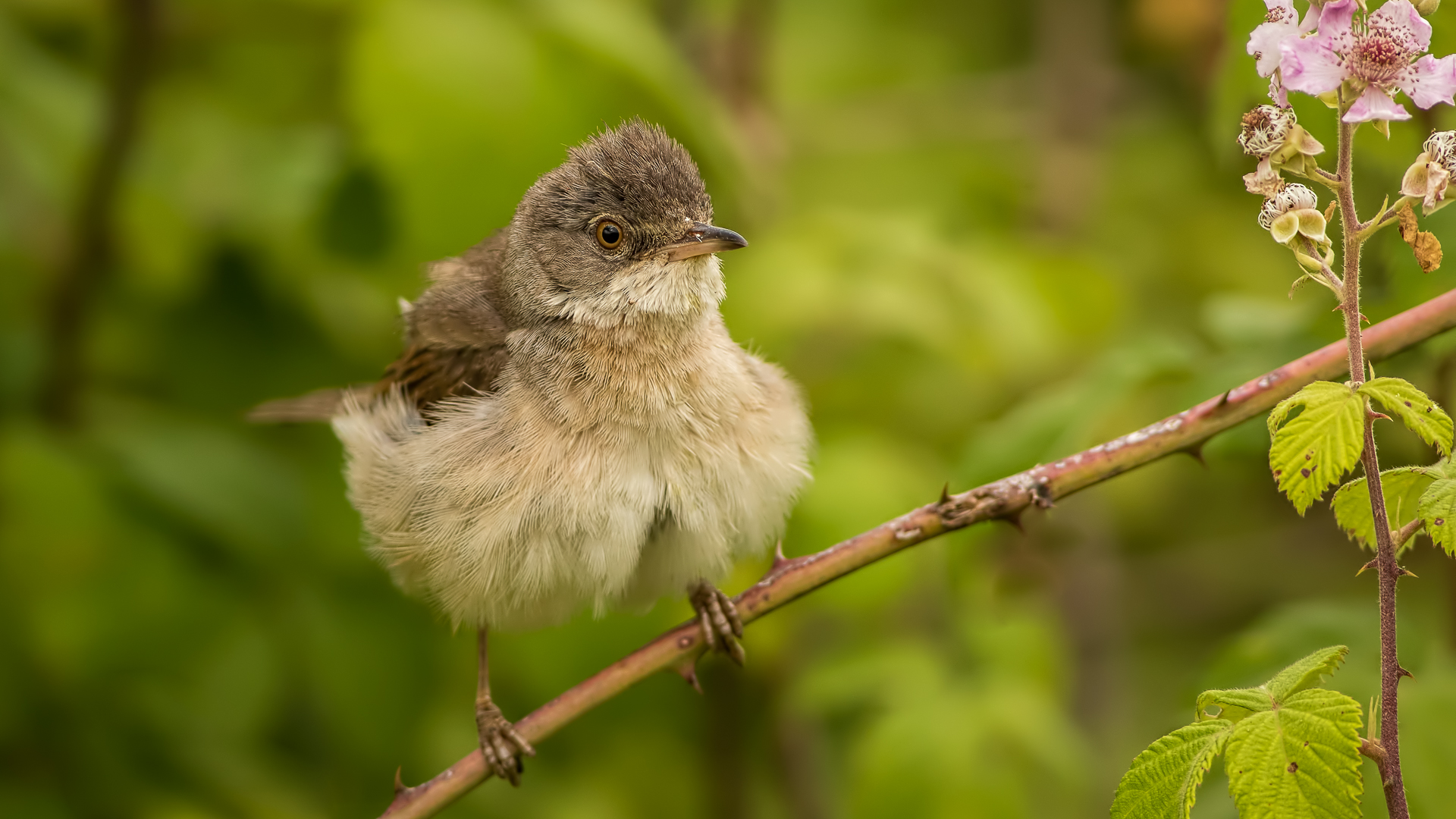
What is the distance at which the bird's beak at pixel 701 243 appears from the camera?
132 inches

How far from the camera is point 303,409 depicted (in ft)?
13.9

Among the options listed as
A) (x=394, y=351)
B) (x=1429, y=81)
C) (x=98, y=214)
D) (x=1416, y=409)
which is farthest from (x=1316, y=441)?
(x=98, y=214)

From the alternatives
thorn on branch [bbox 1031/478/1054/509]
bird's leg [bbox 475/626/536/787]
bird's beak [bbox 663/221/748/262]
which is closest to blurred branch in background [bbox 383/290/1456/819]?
thorn on branch [bbox 1031/478/1054/509]

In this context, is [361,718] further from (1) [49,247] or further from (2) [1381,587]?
(2) [1381,587]

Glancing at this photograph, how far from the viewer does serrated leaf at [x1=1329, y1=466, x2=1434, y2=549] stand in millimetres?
A: 1771

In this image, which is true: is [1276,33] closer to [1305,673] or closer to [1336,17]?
[1336,17]

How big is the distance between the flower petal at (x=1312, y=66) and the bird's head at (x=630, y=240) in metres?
1.82

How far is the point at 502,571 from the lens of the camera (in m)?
3.20

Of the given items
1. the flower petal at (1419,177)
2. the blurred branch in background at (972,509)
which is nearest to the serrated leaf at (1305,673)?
the blurred branch in background at (972,509)

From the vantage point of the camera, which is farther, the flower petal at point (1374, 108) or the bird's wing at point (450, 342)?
the bird's wing at point (450, 342)

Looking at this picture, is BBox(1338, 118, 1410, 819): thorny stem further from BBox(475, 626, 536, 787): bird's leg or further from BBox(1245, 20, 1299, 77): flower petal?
BBox(475, 626, 536, 787): bird's leg

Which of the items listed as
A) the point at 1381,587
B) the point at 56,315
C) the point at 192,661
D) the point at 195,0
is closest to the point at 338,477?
the point at 192,661

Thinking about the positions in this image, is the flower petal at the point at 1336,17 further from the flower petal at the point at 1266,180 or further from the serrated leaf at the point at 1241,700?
the serrated leaf at the point at 1241,700

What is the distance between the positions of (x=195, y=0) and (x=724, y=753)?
3.05 metres
